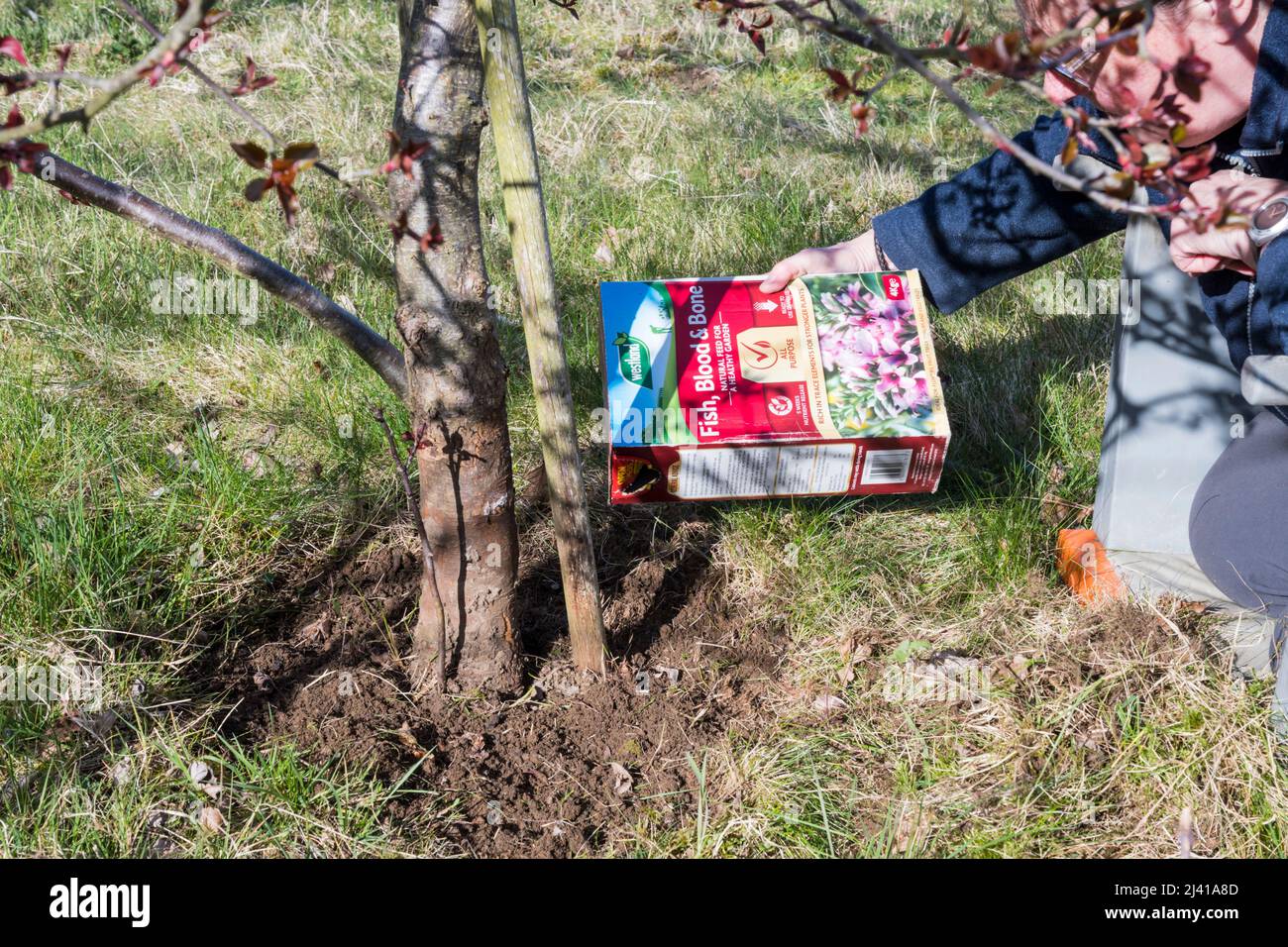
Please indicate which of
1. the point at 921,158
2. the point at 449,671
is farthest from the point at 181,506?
the point at 921,158

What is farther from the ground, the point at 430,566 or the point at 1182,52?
the point at 1182,52

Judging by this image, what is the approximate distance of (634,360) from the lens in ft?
6.57

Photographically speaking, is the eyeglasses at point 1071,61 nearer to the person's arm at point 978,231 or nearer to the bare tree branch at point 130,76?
the person's arm at point 978,231

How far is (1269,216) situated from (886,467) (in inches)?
30.4

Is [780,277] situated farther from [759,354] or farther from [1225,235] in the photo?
[1225,235]

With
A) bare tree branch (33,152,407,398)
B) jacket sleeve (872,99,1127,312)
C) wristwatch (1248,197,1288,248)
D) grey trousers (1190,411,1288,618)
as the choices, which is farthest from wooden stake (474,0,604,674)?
grey trousers (1190,411,1288,618)

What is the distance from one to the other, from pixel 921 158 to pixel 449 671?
3093 mm

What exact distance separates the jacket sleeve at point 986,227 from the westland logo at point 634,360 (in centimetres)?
71

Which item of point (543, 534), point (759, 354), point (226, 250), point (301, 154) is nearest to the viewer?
point (301, 154)

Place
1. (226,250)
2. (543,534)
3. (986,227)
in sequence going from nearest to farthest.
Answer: (226,250)
(986,227)
(543,534)

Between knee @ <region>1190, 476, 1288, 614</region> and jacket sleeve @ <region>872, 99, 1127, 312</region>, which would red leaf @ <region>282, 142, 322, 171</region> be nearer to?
jacket sleeve @ <region>872, 99, 1127, 312</region>

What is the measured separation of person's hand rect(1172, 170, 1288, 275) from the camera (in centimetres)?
176

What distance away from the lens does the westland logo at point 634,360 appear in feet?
6.50

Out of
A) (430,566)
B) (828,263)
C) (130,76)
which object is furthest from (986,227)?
(130,76)
